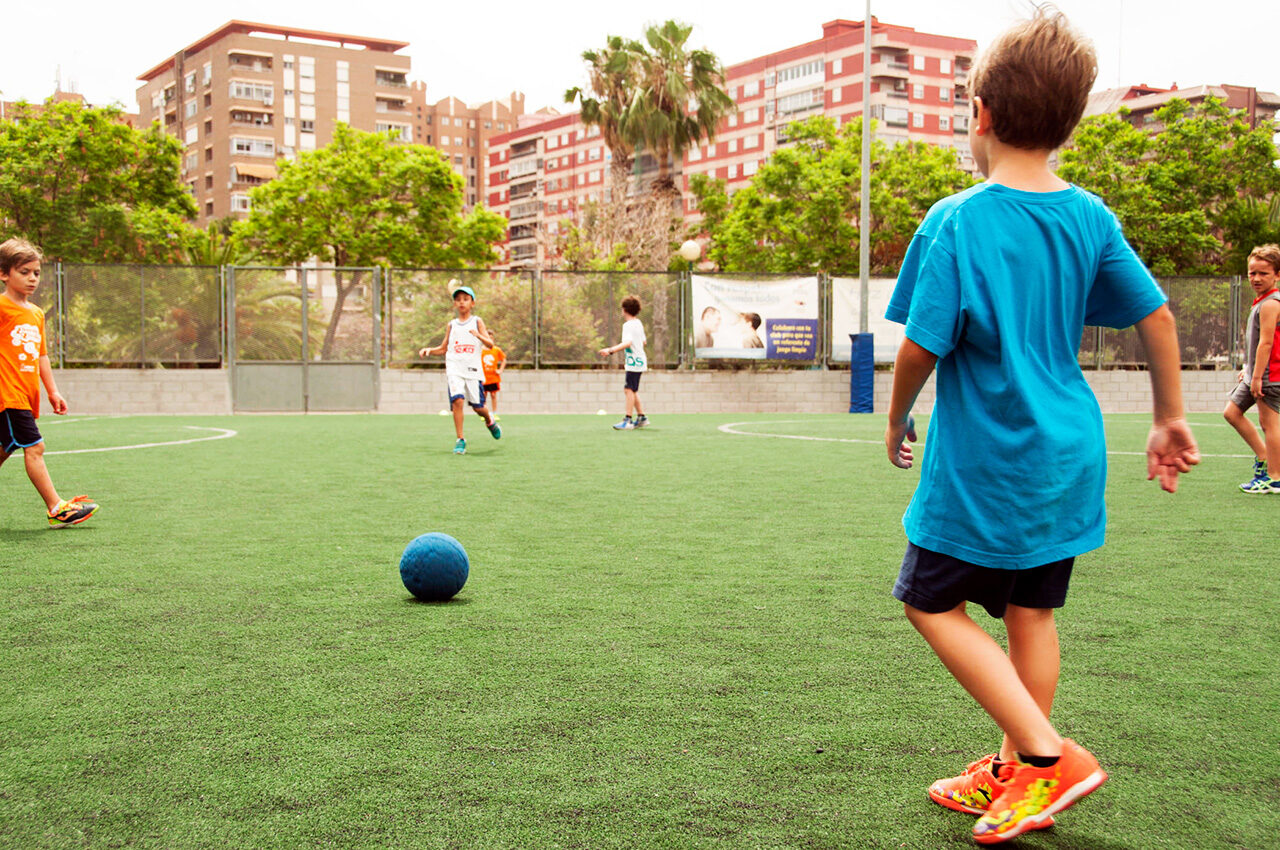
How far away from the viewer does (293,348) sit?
2400 cm

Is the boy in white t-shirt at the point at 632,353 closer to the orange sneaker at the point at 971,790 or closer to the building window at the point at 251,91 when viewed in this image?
the orange sneaker at the point at 971,790

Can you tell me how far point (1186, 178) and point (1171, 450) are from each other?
148ft

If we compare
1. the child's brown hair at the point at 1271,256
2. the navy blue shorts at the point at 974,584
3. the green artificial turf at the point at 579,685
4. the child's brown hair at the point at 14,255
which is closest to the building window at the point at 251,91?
the green artificial turf at the point at 579,685

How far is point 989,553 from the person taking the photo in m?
2.32

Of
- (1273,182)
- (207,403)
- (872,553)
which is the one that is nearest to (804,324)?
(207,403)

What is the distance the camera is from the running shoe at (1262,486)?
340 inches

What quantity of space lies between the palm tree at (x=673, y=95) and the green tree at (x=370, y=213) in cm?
1019

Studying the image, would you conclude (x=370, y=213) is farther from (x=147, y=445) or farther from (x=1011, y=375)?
(x=1011, y=375)

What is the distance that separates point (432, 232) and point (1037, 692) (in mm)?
48643

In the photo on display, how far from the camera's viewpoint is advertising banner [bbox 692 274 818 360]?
25.2m

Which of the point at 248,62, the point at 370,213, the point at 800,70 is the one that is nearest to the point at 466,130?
the point at 248,62

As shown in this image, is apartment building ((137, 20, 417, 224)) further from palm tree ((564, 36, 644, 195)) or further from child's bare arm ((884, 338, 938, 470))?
child's bare arm ((884, 338, 938, 470))

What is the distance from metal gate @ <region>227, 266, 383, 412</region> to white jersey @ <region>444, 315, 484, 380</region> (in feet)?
39.1

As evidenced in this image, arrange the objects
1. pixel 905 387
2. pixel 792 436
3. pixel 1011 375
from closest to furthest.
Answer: pixel 1011 375 < pixel 905 387 < pixel 792 436
